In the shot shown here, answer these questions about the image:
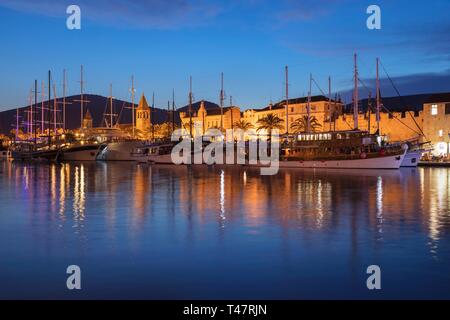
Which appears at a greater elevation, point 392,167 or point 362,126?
point 362,126

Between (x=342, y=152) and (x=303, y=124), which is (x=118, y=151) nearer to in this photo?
(x=303, y=124)

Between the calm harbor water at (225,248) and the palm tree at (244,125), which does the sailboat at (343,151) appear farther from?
the palm tree at (244,125)

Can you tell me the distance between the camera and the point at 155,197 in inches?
890

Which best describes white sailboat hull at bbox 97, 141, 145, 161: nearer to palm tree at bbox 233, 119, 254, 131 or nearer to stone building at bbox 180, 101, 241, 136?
palm tree at bbox 233, 119, 254, 131

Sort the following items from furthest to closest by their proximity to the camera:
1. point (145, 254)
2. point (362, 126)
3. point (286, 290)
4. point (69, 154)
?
point (69, 154)
point (362, 126)
point (145, 254)
point (286, 290)

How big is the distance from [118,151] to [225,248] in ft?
287

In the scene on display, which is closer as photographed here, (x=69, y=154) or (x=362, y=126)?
(x=362, y=126)

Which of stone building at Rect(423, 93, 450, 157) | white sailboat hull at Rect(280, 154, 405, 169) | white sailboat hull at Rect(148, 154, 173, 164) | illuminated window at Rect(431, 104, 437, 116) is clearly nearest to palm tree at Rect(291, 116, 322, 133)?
stone building at Rect(423, 93, 450, 157)

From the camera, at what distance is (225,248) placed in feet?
36.7

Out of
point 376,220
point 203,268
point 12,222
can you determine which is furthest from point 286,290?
point 12,222

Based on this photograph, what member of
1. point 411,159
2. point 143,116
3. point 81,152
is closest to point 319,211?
point 411,159

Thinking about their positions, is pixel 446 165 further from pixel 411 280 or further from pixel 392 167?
pixel 411 280

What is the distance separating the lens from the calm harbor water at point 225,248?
8148 millimetres
